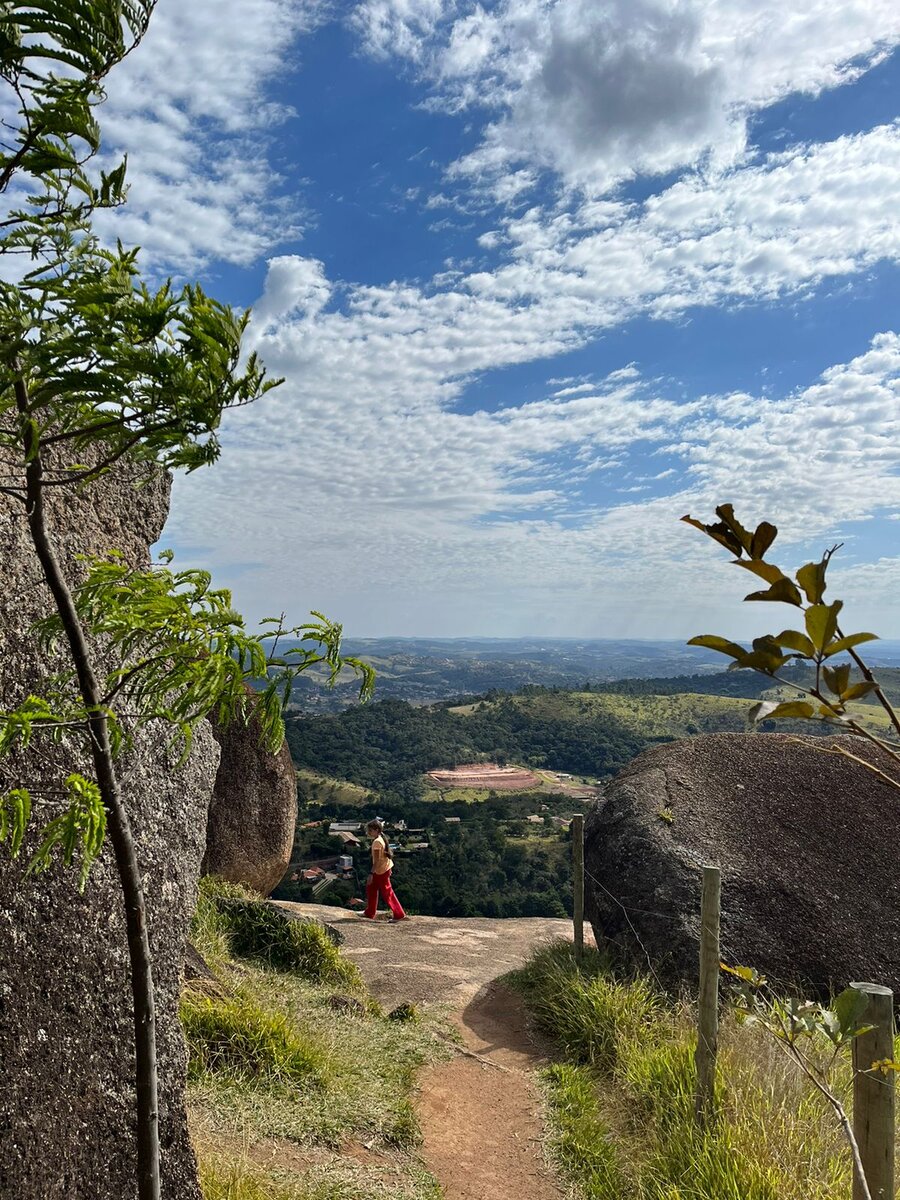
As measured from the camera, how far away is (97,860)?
3605mm

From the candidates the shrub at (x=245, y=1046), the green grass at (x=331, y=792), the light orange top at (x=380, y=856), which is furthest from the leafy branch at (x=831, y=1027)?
the green grass at (x=331, y=792)

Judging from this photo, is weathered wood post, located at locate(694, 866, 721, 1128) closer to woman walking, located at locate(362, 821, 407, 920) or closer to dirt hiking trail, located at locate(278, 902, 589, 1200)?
dirt hiking trail, located at locate(278, 902, 589, 1200)

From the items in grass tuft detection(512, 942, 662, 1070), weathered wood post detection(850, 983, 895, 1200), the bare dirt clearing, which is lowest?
the bare dirt clearing

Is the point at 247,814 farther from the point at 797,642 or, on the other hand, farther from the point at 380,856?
the point at 797,642

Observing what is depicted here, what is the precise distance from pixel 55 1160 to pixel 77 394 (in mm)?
3057

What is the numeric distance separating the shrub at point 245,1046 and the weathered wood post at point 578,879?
12.4ft

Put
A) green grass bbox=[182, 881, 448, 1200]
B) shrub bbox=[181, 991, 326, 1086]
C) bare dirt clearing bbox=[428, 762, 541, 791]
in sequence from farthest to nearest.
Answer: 1. bare dirt clearing bbox=[428, 762, 541, 791]
2. shrub bbox=[181, 991, 326, 1086]
3. green grass bbox=[182, 881, 448, 1200]

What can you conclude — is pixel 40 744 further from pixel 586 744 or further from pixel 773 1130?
pixel 586 744

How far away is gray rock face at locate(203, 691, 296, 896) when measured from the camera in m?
10.8

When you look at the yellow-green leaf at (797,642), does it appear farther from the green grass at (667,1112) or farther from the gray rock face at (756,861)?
the gray rock face at (756,861)

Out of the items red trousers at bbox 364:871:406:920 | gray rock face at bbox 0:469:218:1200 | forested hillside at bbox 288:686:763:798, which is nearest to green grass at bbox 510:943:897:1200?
gray rock face at bbox 0:469:218:1200

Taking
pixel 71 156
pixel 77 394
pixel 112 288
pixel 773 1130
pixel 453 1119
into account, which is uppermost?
pixel 71 156

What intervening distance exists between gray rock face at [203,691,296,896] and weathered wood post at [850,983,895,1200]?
28.3ft

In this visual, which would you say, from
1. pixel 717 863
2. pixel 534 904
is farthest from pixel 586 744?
pixel 717 863
